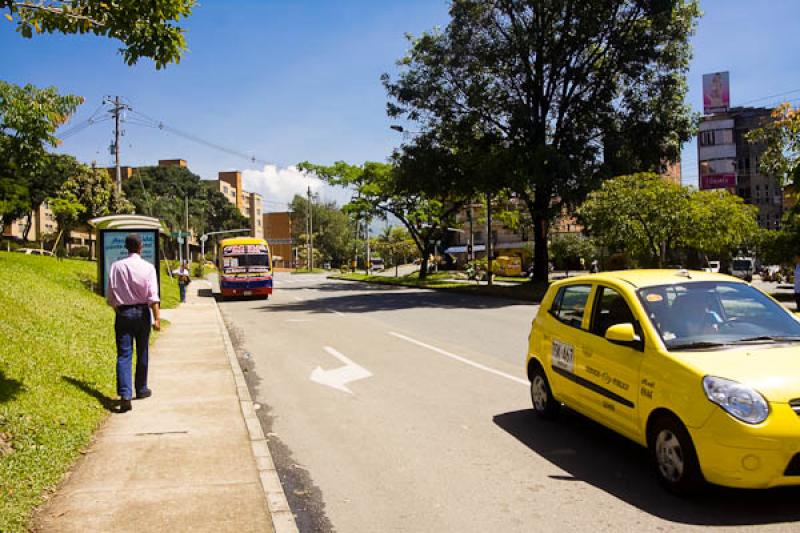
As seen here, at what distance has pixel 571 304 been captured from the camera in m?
6.72

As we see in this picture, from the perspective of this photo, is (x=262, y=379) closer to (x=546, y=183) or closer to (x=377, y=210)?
(x=546, y=183)

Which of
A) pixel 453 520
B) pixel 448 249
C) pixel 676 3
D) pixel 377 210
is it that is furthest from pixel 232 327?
pixel 448 249

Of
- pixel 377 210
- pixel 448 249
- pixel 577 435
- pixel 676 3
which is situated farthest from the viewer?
pixel 448 249

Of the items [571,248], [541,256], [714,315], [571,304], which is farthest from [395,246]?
[714,315]

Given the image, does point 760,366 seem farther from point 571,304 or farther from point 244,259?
point 244,259

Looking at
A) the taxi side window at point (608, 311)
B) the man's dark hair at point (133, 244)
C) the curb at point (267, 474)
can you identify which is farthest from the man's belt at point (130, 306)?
the taxi side window at point (608, 311)

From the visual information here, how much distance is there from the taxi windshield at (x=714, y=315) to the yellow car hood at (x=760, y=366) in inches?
7.3

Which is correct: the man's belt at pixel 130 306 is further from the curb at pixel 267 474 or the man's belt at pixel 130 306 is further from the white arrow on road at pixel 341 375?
the white arrow on road at pixel 341 375

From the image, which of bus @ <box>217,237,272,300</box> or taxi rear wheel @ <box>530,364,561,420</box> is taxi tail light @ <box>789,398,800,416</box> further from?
bus @ <box>217,237,272,300</box>

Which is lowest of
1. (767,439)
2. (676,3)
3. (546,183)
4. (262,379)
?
(262,379)

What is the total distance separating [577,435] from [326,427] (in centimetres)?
261

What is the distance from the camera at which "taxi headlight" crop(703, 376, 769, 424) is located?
14.1 ft

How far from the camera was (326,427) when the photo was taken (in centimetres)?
730

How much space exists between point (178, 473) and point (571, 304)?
392 cm
